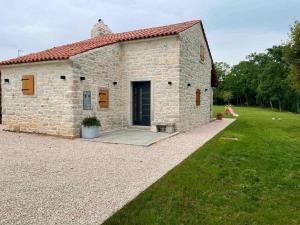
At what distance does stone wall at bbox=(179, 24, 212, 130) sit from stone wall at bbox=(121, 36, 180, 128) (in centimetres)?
40

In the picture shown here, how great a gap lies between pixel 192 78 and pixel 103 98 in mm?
5156

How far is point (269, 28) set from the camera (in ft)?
66.7

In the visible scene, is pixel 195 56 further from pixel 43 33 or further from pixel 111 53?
pixel 43 33

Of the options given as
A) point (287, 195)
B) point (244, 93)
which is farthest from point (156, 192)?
point (244, 93)

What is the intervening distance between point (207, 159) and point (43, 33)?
21027mm

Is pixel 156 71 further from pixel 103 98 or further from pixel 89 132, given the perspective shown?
pixel 89 132

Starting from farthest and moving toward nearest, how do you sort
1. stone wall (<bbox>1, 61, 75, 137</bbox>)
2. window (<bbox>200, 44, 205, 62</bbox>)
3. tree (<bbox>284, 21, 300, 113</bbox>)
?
window (<bbox>200, 44, 205, 62</bbox>) < tree (<bbox>284, 21, 300, 113</bbox>) < stone wall (<bbox>1, 61, 75, 137</bbox>)

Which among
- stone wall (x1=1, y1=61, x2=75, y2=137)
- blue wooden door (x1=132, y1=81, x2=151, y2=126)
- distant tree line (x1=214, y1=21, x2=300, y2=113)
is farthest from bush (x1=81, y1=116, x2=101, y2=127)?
distant tree line (x1=214, y1=21, x2=300, y2=113)

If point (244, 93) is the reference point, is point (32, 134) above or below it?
below

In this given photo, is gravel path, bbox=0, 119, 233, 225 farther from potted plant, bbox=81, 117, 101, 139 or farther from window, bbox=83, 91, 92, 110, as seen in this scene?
window, bbox=83, 91, 92, 110

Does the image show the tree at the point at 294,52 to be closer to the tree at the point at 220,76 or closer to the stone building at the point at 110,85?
the stone building at the point at 110,85

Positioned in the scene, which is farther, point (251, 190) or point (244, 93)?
point (244, 93)

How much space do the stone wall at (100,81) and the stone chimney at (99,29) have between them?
5641 mm

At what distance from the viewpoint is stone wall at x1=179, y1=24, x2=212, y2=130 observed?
1270 centimetres
